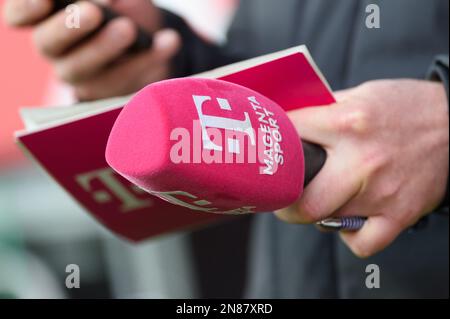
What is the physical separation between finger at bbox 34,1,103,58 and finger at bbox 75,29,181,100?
72mm

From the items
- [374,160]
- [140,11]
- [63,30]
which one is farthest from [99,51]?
[374,160]

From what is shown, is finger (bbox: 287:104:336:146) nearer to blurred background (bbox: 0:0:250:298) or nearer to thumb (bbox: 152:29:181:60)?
thumb (bbox: 152:29:181:60)

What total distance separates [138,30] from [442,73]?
0.39 meters

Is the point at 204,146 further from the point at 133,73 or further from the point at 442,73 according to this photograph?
the point at 133,73

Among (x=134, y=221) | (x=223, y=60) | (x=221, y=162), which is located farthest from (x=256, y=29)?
(x=221, y=162)

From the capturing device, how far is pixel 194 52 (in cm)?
113

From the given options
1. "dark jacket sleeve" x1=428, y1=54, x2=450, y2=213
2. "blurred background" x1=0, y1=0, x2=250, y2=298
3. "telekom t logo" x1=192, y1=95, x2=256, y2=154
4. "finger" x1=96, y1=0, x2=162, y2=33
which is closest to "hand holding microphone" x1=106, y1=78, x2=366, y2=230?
"telekom t logo" x1=192, y1=95, x2=256, y2=154

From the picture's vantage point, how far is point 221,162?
0.48 m

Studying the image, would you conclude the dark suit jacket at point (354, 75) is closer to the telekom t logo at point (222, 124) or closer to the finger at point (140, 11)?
the finger at point (140, 11)

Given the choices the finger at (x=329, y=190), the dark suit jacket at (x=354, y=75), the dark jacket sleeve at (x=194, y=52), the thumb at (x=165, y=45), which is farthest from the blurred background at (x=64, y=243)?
the finger at (x=329, y=190)

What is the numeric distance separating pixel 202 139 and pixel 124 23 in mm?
463

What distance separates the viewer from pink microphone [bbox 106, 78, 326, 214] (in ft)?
1.49

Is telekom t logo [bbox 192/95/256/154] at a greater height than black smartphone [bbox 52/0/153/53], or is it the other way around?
black smartphone [bbox 52/0/153/53]

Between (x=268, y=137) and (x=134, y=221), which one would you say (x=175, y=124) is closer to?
Answer: (x=268, y=137)
